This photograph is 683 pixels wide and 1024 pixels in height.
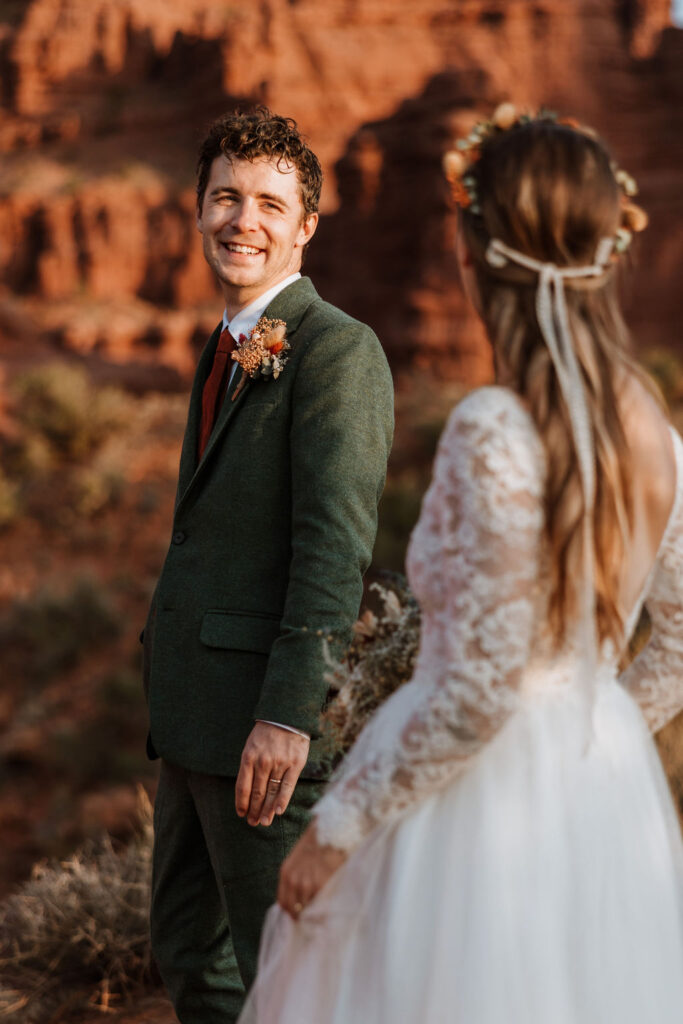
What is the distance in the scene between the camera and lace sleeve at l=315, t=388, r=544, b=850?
145 centimetres

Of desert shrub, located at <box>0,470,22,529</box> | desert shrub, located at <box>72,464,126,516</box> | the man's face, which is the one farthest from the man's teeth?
desert shrub, located at <box>0,470,22,529</box>

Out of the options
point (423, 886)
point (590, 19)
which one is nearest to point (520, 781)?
point (423, 886)

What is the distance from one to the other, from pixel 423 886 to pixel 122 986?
271 cm

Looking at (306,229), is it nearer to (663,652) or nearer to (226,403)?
(226,403)

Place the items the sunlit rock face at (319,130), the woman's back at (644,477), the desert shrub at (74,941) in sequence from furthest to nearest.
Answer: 1. the sunlit rock face at (319,130)
2. the desert shrub at (74,941)
3. the woman's back at (644,477)

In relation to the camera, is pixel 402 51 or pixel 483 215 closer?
pixel 483 215

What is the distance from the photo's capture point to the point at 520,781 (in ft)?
5.10

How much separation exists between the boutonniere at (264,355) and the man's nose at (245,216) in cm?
24

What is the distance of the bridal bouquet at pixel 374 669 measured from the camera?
175cm

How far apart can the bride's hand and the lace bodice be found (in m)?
0.02

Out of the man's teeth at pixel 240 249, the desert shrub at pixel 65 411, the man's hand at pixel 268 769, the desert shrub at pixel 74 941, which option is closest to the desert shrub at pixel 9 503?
the desert shrub at pixel 65 411

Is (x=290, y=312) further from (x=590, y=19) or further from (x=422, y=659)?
(x=590, y=19)

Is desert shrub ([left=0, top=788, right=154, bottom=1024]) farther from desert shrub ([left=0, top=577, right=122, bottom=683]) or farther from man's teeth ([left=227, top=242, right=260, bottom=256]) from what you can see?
desert shrub ([left=0, top=577, right=122, bottom=683])

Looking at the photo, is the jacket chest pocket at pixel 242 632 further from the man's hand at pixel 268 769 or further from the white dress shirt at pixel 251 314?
the white dress shirt at pixel 251 314
